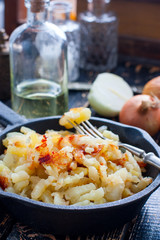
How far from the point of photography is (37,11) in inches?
54.7

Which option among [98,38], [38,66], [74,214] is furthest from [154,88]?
[74,214]

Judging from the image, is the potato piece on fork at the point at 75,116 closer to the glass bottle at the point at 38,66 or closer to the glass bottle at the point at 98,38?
the glass bottle at the point at 38,66

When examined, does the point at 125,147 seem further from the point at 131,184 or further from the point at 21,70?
the point at 21,70

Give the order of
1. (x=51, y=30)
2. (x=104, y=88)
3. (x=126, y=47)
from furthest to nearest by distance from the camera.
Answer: (x=126, y=47) < (x=104, y=88) < (x=51, y=30)

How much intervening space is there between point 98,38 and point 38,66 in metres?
0.50

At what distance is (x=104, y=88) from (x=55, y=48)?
26 centimetres

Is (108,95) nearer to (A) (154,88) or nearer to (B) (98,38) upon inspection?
(A) (154,88)

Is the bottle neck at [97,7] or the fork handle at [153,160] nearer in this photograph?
the fork handle at [153,160]

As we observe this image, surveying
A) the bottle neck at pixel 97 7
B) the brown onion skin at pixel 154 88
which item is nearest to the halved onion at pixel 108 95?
the brown onion skin at pixel 154 88

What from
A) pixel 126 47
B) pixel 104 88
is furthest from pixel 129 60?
pixel 104 88

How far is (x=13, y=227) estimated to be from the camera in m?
0.94

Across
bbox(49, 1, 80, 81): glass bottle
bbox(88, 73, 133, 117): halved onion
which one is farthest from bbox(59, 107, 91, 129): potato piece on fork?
bbox(49, 1, 80, 81): glass bottle

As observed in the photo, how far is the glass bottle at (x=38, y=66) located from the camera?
1469 mm

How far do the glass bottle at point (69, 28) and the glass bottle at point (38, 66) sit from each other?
0.28 metres
